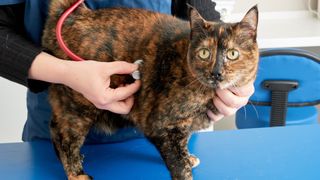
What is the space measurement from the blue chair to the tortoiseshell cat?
Answer: 1.88 ft

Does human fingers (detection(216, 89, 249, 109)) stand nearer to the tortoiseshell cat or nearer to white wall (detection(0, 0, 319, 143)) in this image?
the tortoiseshell cat

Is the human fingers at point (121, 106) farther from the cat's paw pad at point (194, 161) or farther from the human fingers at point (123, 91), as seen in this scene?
the cat's paw pad at point (194, 161)

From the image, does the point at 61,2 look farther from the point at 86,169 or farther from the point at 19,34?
the point at 86,169

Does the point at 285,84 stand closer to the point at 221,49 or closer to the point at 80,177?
the point at 221,49

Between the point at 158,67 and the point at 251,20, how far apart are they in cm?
22

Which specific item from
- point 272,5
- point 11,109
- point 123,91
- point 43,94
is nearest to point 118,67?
point 123,91

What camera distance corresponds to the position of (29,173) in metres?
0.88

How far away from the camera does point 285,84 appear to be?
1.42 m

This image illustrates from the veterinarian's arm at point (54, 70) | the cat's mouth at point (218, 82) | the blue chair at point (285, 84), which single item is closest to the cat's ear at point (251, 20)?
the cat's mouth at point (218, 82)

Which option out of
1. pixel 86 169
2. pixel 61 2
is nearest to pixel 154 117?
pixel 86 169

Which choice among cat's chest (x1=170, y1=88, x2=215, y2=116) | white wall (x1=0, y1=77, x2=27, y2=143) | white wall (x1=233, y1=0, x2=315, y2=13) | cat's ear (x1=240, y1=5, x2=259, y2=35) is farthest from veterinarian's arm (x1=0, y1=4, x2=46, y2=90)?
white wall (x1=233, y1=0, x2=315, y2=13)

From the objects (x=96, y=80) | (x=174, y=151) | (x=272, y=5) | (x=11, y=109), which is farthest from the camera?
(x=272, y=5)

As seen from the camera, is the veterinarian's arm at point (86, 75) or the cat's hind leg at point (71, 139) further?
the cat's hind leg at point (71, 139)

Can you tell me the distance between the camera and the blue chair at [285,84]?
54.1 inches
